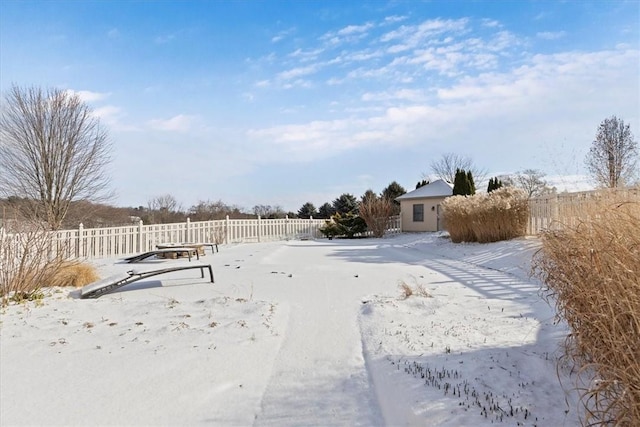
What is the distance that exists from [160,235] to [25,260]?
28.9ft

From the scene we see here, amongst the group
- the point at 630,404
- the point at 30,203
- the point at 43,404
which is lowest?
the point at 43,404

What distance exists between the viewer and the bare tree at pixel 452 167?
39531 mm

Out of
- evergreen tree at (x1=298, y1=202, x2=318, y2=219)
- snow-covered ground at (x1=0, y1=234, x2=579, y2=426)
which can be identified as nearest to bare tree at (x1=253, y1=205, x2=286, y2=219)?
evergreen tree at (x1=298, y1=202, x2=318, y2=219)

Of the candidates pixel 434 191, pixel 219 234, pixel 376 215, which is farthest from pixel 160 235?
pixel 434 191

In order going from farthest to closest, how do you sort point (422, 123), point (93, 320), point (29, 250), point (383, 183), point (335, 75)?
point (383, 183)
point (422, 123)
point (335, 75)
point (29, 250)
point (93, 320)

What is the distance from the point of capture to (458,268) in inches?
336

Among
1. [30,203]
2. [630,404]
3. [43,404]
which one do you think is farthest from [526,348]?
[30,203]

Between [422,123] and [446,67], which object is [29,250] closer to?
[446,67]

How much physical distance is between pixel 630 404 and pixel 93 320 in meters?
5.03

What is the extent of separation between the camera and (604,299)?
1934 mm

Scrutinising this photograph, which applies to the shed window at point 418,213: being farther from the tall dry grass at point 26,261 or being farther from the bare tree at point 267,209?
the tall dry grass at point 26,261

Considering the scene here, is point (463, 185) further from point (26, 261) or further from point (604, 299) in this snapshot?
point (604, 299)

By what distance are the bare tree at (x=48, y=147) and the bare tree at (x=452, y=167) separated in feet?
108

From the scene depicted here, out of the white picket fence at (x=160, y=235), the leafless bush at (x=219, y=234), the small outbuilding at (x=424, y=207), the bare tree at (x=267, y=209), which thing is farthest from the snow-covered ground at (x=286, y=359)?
the bare tree at (x=267, y=209)
